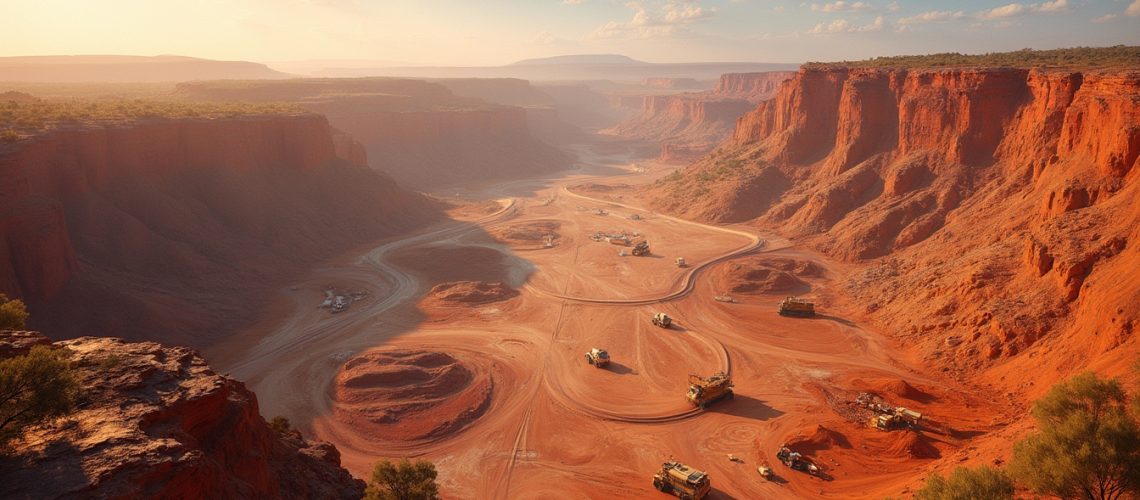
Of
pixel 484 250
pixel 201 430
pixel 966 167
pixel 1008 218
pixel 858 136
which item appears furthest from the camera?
pixel 858 136

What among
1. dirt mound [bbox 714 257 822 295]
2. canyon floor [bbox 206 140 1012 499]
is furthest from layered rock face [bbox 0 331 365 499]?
dirt mound [bbox 714 257 822 295]

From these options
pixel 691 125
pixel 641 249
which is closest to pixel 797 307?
pixel 641 249

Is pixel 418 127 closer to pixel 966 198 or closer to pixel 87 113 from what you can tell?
pixel 87 113

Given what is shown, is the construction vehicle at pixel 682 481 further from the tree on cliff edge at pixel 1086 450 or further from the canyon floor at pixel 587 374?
the tree on cliff edge at pixel 1086 450

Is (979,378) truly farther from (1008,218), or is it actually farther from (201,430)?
(201,430)

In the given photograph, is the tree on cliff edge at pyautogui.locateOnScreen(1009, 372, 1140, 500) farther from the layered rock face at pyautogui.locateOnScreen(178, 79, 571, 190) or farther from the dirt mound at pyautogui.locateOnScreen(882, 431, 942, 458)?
the layered rock face at pyautogui.locateOnScreen(178, 79, 571, 190)

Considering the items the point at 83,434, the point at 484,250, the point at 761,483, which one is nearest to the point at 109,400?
the point at 83,434
